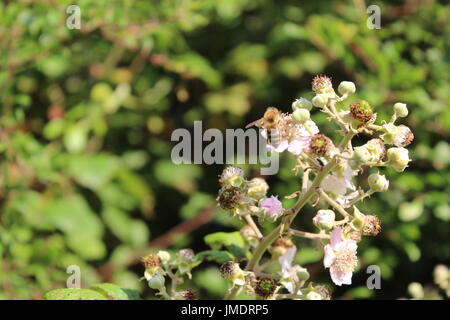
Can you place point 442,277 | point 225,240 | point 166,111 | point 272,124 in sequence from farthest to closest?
point 166,111 → point 442,277 → point 225,240 → point 272,124

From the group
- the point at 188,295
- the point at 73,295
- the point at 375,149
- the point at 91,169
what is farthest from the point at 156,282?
the point at 91,169

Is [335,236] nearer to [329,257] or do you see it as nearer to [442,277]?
[329,257]

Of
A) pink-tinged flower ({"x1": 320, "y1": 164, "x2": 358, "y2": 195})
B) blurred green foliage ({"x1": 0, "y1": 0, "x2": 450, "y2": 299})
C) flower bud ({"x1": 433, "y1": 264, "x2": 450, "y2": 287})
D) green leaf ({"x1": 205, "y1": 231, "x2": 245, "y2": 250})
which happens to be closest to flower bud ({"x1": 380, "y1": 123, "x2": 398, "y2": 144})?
pink-tinged flower ({"x1": 320, "y1": 164, "x2": 358, "y2": 195})

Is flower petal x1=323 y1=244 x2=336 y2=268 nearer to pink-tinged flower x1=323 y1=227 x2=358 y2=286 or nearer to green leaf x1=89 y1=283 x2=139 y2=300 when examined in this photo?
pink-tinged flower x1=323 y1=227 x2=358 y2=286

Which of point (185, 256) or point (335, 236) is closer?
point (335, 236)

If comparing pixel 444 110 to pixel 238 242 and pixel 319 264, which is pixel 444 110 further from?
pixel 238 242

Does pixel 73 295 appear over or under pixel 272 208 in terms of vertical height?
under

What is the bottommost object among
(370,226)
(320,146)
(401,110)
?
(370,226)

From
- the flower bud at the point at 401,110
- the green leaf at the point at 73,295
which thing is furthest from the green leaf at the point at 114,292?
the flower bud at the point at 401,110
